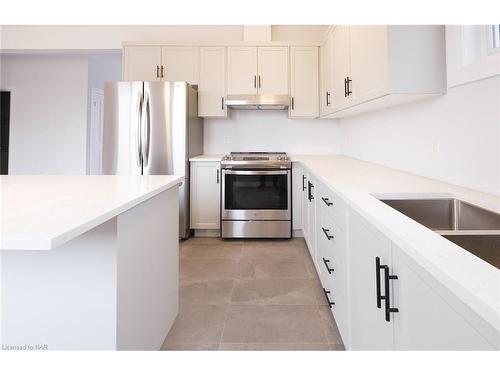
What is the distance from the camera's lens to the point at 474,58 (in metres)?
1.60

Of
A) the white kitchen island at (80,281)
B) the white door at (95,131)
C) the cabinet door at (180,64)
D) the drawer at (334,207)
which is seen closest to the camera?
the white kitchen island at (80,281)

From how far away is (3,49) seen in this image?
4730 millimetres

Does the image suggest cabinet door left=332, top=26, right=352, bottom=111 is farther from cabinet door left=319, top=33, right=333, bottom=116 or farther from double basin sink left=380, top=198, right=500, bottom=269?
double basin sink left=380, top=198, right=500, bottom=269

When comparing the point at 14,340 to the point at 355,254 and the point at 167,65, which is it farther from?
the point at 167,65

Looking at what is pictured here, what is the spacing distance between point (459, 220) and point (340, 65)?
80.1 inches

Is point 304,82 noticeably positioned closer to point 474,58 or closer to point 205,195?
point 205,195

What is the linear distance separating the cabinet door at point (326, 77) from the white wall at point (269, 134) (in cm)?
51

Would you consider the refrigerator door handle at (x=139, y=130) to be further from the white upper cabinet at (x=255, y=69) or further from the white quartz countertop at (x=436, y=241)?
the white quartz countertop at (x=436, y=241)

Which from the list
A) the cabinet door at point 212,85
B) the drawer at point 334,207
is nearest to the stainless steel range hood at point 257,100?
the cabinet door at point 212,85

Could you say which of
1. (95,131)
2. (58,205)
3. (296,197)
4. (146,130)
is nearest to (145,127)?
(146,130)

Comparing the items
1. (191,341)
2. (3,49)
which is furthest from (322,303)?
(3,49)

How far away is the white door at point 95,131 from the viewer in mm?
5480

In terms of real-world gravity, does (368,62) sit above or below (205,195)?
above
